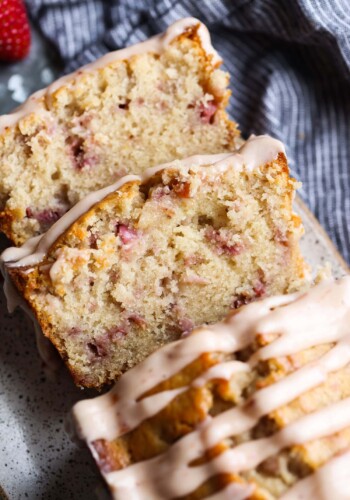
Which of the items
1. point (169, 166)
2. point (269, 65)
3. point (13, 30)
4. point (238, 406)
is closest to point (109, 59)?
point (169, 166)

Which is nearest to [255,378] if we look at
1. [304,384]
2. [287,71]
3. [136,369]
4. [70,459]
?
[304,384]

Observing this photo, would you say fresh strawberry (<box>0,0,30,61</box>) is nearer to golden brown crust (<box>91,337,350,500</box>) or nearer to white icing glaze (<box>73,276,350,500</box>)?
white icing glaze (<box>73,276,350,500</box>)

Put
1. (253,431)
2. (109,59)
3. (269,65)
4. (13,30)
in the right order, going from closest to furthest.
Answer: (253,431), (109,59), (13,30), (269,65)

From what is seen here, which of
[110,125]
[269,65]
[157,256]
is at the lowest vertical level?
[157,256]

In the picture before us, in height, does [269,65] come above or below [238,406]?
above

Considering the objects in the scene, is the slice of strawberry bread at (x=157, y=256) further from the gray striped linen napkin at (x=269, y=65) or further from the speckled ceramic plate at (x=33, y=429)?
the gray striped linen napkin at (x=269, y=65)

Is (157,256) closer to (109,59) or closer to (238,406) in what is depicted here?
(238,406)
